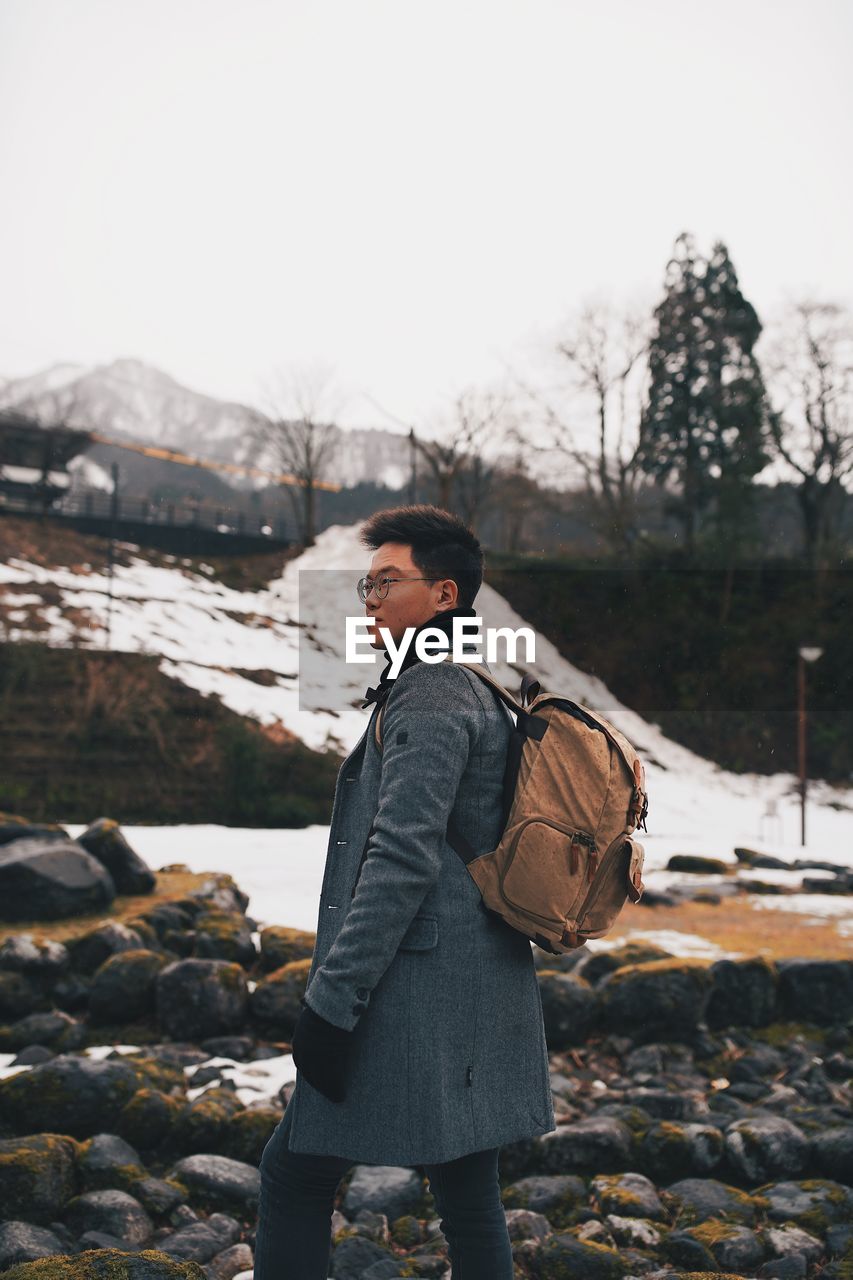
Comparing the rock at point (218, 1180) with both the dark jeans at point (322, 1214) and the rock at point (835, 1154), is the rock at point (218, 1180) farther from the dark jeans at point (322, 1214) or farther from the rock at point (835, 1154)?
the rock at point (835, 1154)

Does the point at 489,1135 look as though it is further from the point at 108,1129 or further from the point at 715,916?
the point at 715,916

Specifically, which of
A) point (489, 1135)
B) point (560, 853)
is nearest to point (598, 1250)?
point (489, 1135)

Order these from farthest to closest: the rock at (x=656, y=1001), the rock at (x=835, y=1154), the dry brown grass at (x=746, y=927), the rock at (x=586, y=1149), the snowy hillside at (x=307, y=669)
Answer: the snowy hillside at (x=307, y=669) < the dry brown grass at (x=746, y=927) < the rock at (x=656, y=1001) < the rock at (x=586, y=1149) < the rock at (x=835, y=1154)

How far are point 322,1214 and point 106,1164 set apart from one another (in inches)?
82.3

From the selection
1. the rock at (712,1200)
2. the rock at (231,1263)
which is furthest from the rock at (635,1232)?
the rock at (231,1263)

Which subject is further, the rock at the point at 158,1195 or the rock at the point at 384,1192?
the rock at the point at 384,1192

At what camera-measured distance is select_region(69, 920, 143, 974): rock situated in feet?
20.6

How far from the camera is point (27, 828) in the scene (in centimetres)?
848

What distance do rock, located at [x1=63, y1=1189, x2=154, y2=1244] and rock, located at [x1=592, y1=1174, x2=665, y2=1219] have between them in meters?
1.59

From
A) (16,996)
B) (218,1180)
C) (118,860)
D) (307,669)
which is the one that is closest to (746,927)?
(118,860)

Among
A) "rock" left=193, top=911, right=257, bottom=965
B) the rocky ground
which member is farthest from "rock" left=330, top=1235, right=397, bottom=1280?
"rock" left=193, top=911, right=257, bottom=965

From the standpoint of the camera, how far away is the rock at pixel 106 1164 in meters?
3.58

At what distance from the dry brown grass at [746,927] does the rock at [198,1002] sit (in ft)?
14.3

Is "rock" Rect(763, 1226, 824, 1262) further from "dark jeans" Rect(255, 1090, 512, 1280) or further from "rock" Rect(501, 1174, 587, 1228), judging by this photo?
"dark jeans" Rect(255, 1090, 512, 1280)
